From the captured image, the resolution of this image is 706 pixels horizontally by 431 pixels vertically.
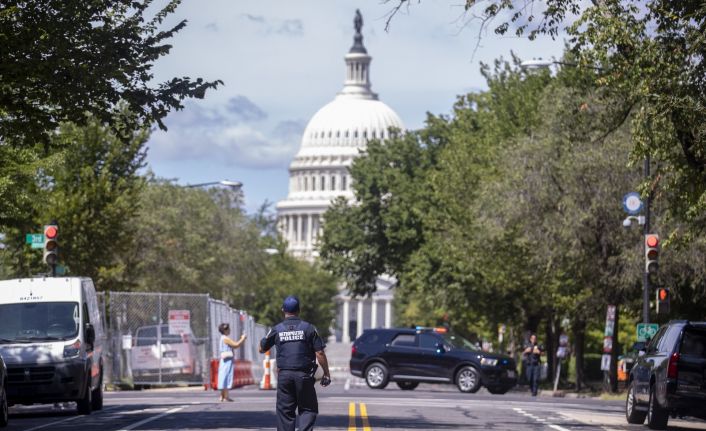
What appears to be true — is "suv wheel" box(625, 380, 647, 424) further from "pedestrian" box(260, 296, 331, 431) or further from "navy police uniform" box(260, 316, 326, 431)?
"navy police uniform" box(260, 316, 326, 431)

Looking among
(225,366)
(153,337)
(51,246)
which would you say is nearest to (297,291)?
(153,337)

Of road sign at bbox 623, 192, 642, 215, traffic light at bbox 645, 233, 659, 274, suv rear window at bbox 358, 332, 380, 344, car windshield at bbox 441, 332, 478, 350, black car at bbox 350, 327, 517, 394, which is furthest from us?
suv rear window at bbox 358, 332, 380, 344

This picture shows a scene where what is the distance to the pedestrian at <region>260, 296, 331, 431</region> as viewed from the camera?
52.9ft

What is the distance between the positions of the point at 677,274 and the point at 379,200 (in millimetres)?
34800

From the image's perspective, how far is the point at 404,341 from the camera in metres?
43.7

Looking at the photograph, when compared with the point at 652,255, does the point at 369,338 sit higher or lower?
lower

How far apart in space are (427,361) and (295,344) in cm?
2710

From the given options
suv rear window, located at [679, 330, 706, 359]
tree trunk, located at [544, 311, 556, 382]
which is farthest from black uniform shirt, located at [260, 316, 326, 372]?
tree trunk, located at [544, 311, 556, 382]

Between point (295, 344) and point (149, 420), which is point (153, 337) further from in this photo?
point (295, 344)

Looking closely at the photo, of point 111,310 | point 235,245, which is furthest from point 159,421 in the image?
point 235,245

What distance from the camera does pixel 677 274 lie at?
144 ft

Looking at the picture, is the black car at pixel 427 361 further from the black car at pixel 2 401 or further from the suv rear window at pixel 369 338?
the black car at pixel 2 401

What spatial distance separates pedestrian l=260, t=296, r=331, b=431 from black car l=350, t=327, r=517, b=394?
1051 inches

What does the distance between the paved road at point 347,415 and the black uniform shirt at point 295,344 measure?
466 centimetres
